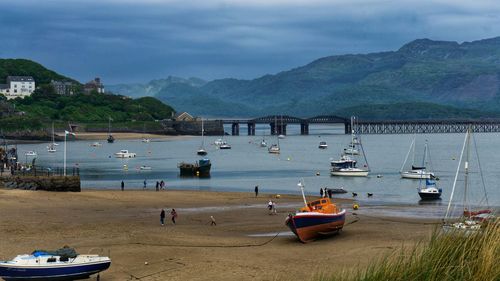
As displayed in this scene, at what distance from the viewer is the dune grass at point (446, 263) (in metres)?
12.1

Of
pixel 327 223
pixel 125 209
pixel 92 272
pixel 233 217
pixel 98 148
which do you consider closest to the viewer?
pixel 92 272

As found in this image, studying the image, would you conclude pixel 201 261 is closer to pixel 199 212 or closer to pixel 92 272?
pixel 92 272

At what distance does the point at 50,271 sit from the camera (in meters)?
27.8

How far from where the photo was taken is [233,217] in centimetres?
5044

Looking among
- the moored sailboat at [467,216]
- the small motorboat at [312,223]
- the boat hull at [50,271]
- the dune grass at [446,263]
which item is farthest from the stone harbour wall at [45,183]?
the dune grass at [446,263]

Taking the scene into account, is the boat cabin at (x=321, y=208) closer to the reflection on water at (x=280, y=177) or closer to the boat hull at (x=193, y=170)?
the reflection on water at (x=280, y=177)

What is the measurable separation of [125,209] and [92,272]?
2650 cm

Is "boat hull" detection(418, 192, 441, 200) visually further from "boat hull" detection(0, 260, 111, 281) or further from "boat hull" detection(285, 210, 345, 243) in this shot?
"boat hull" detection(0, 260, 111, 281)

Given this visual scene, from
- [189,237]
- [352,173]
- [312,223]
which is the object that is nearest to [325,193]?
[189,237]

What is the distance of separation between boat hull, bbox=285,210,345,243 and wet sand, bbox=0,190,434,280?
0.65 metres

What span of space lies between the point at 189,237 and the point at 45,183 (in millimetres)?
29408

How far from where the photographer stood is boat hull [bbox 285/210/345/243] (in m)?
37.5

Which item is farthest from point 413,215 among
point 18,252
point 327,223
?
point 18,252

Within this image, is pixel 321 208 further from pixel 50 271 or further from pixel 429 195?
pixel 429 195
